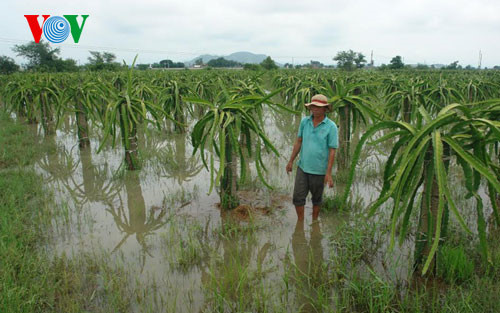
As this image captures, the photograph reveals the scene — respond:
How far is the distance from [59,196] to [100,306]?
8.97ft

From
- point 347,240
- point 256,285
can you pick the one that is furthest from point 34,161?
point 347,240

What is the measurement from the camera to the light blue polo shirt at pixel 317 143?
11.0ft

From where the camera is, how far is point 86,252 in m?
3.12

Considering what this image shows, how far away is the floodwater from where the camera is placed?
2559mm

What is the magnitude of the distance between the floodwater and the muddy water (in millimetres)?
10

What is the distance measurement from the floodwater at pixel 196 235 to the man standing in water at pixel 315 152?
1.25 feet

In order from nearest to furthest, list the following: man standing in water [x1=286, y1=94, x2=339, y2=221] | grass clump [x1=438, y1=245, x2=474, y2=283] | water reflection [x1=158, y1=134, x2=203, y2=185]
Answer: grass clump [x1=438, y1=245, x2=474, y2=283] → man standing in water [x1=286, y1=94, x2=339, y2=221] → water reflection [x1=158, y1=134, x2=203, y2=185]

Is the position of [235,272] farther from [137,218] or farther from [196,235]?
[137,218]

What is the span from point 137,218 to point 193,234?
0.94 m

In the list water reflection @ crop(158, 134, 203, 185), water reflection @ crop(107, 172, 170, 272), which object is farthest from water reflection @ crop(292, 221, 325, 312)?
water reflection @ crop(158, 134, 203, 185)

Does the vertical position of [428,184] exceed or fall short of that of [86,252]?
it exceeds it

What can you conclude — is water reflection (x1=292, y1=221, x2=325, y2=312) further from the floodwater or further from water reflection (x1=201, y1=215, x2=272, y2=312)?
water reflection (x1=201, y1=215, x2=272, y2=312)

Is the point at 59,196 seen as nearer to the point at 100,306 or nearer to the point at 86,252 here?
the point at 86,252

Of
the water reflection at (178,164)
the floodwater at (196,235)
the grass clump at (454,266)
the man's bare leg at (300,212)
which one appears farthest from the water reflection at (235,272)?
the water reflection at (178,164)
